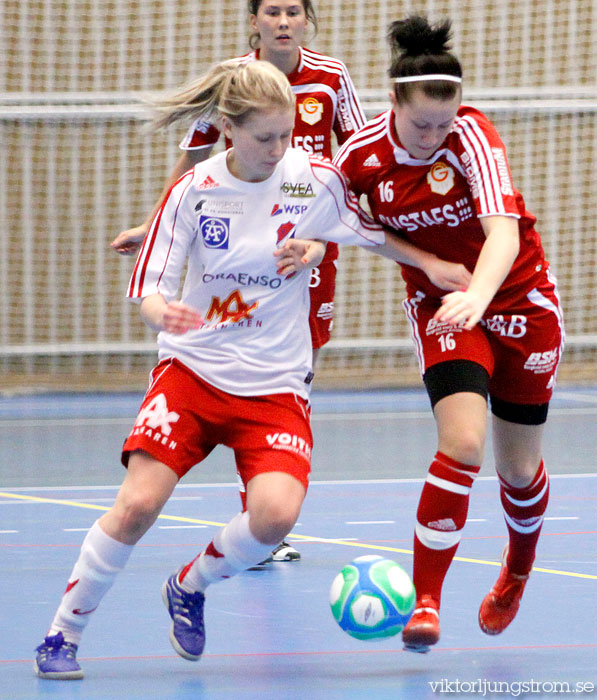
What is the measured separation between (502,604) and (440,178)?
3.52ft

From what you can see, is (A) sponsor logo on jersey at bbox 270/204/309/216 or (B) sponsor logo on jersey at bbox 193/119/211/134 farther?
(B) sponsor logo on jersey at bbox 193/119/211/134

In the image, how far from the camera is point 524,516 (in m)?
3.03

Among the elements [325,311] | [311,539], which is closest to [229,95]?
[325,311]

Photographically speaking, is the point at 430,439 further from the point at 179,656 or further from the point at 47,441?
the point at 179,656

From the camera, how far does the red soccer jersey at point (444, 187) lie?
276cm

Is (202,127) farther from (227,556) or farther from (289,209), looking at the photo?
(227,556)

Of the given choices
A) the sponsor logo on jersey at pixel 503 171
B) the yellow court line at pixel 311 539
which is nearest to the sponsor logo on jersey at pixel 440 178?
the sponsor logo on jersey at pixel 503 171

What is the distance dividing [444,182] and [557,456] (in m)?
3.43

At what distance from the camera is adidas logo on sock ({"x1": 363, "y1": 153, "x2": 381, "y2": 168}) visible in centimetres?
288

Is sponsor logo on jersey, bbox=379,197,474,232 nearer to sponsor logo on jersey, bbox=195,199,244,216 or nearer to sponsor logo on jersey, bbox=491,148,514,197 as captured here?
sponsor logo on jersey, bbox=491,148,514,197

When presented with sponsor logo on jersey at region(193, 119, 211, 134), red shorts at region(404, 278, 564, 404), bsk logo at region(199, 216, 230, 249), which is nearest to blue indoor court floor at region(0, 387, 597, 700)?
red shorts at region(404, 278, 564, 404)

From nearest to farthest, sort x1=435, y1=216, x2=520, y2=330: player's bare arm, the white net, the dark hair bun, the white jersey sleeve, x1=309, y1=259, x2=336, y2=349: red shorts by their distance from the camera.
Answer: x1=435, y1=216, x2=520, y2=330: player's bare arm
the white jersey sleeve
the dark hair bun
x1=309, y1=259, x2=336, y2=349: red shorts
the white net

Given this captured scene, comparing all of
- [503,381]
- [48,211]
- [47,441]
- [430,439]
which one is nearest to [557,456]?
[430,439]

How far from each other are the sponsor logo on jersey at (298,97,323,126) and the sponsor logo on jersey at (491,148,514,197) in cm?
127
